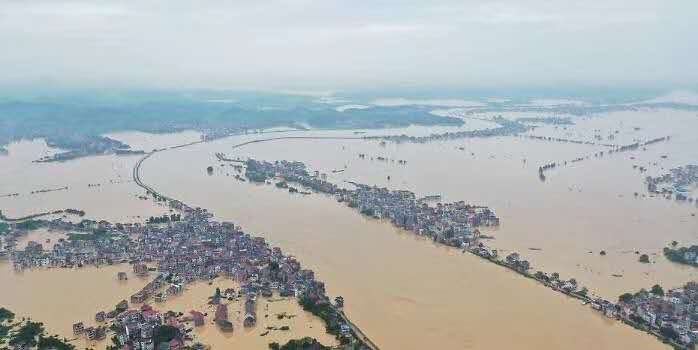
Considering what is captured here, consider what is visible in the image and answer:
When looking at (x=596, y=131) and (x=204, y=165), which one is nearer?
(x=204, y=165)

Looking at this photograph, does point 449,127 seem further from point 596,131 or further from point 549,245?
point 549,245

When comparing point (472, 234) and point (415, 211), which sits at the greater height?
point (415, 211)

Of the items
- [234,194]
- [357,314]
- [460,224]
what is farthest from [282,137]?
[357,314]

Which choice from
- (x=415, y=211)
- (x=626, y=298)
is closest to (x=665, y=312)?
(x=626, y=298)

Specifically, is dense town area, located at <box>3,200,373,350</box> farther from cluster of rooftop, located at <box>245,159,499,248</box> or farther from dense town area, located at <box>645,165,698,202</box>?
dense town area, located at <box>645,165,698,202</box>

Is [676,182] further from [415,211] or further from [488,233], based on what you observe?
[415,211]

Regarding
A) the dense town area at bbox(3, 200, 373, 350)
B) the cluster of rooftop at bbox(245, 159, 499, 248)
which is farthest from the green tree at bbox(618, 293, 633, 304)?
the dense town area at bbox(3, 200, 373, 350)
